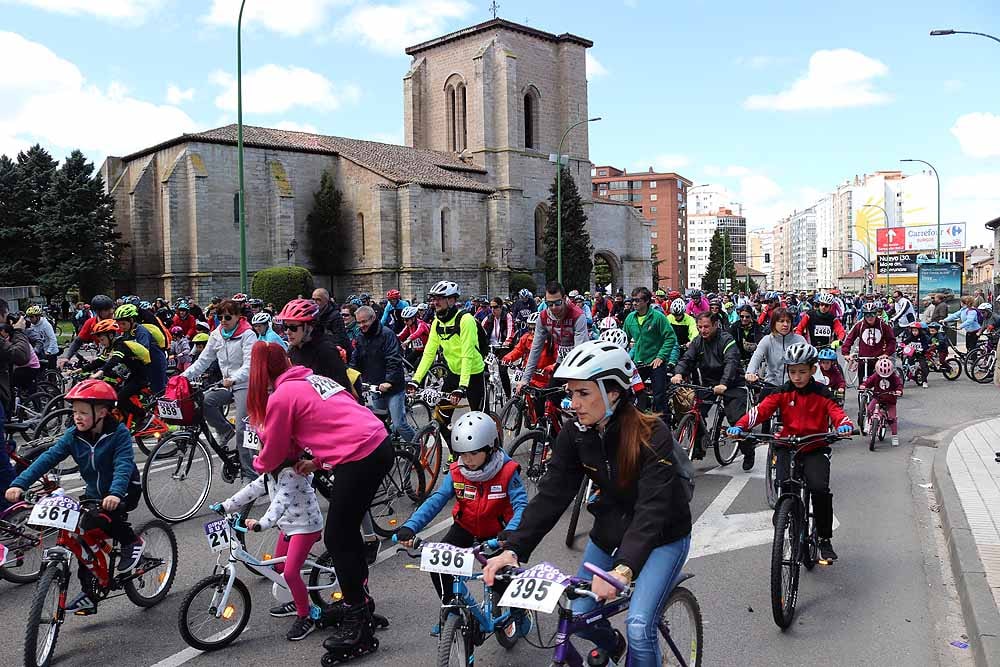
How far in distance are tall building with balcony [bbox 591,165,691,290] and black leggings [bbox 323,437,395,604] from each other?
12260cm

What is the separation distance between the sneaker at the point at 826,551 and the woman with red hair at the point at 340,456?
3233 mm

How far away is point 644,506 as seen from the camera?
3.15 m

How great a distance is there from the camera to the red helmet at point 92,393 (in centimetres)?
491

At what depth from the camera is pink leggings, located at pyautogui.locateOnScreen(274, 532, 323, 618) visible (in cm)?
450

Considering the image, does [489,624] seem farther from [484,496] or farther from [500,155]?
[500,155]

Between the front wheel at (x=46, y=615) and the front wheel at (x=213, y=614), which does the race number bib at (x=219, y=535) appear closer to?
the front wheel at (x=213, y=614)

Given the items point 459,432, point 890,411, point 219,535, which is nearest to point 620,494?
point 459,432

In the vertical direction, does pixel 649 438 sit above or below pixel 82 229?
below

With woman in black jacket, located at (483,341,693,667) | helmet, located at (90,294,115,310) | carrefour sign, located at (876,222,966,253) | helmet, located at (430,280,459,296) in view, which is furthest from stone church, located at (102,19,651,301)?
carrefour sign, located at (876,222,966,253)

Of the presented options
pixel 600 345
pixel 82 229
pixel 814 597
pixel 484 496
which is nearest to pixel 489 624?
pixel 484 496

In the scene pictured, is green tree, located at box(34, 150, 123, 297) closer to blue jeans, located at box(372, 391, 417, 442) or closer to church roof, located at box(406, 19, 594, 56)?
church roof, located at box(406, 19, 594, 56)

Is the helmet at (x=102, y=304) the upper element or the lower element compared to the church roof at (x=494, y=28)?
lower

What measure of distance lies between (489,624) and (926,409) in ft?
40.7

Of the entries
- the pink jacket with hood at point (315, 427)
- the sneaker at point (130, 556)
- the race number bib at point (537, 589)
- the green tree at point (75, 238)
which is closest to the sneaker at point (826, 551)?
the pink jacket with hood at point (315, 427)
